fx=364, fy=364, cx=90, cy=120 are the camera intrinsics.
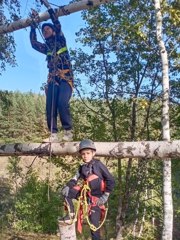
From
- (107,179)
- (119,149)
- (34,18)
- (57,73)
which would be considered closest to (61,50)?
(57,73)

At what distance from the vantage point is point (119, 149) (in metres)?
5.79

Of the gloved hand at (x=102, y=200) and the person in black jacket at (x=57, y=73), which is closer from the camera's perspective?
the gloved hand at (x=102, y=200)

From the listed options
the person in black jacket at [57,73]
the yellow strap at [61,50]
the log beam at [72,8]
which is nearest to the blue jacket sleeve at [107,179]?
the person in black jacket at [57,73]

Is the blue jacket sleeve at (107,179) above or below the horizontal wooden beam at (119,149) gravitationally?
below

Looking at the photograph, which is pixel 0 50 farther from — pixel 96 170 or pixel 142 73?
pixel 96 170

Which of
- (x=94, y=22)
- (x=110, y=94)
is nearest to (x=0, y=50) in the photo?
(x=94, y=22)

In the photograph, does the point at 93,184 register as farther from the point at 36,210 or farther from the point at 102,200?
the point at 36,210

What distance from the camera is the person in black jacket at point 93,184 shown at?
15.8ft

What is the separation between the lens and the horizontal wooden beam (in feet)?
17.8

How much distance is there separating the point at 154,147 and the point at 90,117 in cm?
807

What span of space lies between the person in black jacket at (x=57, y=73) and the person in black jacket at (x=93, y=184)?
4.60 feet

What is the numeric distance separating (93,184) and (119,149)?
1141mm

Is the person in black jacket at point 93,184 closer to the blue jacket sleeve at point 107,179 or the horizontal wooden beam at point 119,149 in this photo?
the blue jacket sleeve at point 107,179

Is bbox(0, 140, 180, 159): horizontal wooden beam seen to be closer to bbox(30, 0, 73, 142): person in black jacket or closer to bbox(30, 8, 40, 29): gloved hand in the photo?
bbox(30, 0, 73, 142): person in black jacket
